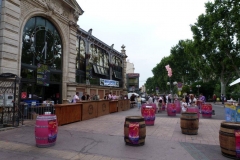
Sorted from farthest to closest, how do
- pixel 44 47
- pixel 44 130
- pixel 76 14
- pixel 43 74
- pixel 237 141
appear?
pixel 76 14
pixel 44 47
pixel 43 74
pixel 44 130
pixel 237 141

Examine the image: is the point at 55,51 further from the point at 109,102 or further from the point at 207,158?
the point at 207,158

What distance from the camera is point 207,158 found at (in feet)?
15.9

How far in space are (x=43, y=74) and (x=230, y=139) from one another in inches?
476

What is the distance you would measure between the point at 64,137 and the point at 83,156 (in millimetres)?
2339

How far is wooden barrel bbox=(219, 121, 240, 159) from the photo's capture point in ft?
15.4

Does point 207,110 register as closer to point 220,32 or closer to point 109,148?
point 109,148

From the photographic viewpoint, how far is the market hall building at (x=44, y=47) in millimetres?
10602

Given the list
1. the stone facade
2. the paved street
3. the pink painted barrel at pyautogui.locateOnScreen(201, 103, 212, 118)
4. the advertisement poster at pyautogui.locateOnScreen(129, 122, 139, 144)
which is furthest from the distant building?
the advertisement poster at pyautogui.locateOnScreen(129, 122, 139, 144)

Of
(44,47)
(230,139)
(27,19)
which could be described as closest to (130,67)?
(44,47)

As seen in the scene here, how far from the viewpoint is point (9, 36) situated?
10461mm

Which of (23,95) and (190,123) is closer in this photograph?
(190,123)

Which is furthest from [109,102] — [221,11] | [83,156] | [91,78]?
[221,11]

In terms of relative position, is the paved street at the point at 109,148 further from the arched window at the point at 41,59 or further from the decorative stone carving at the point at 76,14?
the decorative stone carving at the point at 76,14

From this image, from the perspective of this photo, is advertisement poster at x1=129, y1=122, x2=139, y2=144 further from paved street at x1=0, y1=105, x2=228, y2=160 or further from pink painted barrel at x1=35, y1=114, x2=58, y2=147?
pink painted barrel at x1=35, y1=114, x2=58, y2=147
